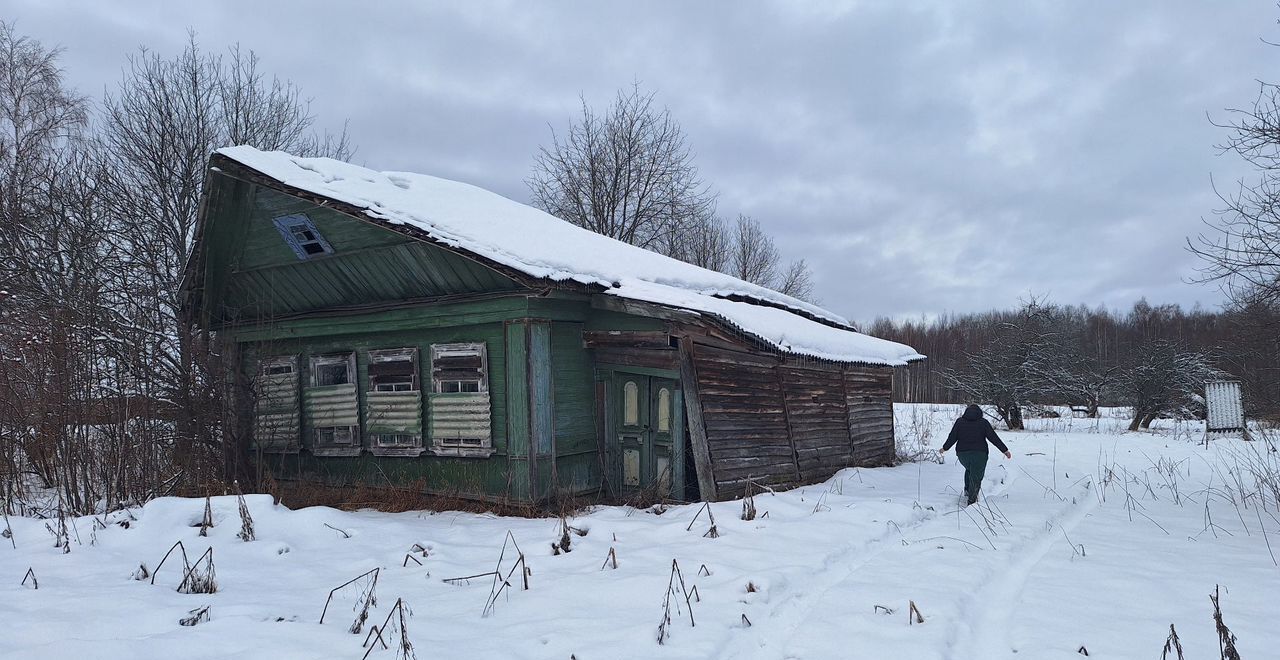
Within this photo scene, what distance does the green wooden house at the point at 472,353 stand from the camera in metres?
9.45

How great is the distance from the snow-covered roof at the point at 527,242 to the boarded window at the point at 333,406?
2741 millimetres

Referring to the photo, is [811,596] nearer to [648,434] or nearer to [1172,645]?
[1172,645]

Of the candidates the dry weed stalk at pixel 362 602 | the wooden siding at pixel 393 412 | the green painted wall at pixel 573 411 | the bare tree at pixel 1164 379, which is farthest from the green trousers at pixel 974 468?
the bare tree at pixel 1164 379

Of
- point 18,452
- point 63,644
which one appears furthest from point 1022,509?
point 18,452

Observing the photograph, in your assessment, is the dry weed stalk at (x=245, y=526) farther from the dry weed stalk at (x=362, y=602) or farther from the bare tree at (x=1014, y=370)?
the bare tree at (x=1014, y=370)

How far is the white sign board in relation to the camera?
22.7m

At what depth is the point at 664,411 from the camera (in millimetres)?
10141

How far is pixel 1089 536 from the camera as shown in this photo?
26.3 ft

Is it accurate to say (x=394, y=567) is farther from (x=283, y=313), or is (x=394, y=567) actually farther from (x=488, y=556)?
(x=283, y=313)

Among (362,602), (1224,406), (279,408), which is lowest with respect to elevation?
(1224,406)

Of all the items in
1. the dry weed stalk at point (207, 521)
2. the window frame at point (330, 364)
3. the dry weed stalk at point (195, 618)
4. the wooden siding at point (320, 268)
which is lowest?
the dry weed stalk at point (195, 618)

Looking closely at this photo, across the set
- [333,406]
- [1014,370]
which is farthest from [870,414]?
[1014,370]

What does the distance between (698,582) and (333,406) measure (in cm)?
771

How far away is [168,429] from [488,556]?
575 cm
